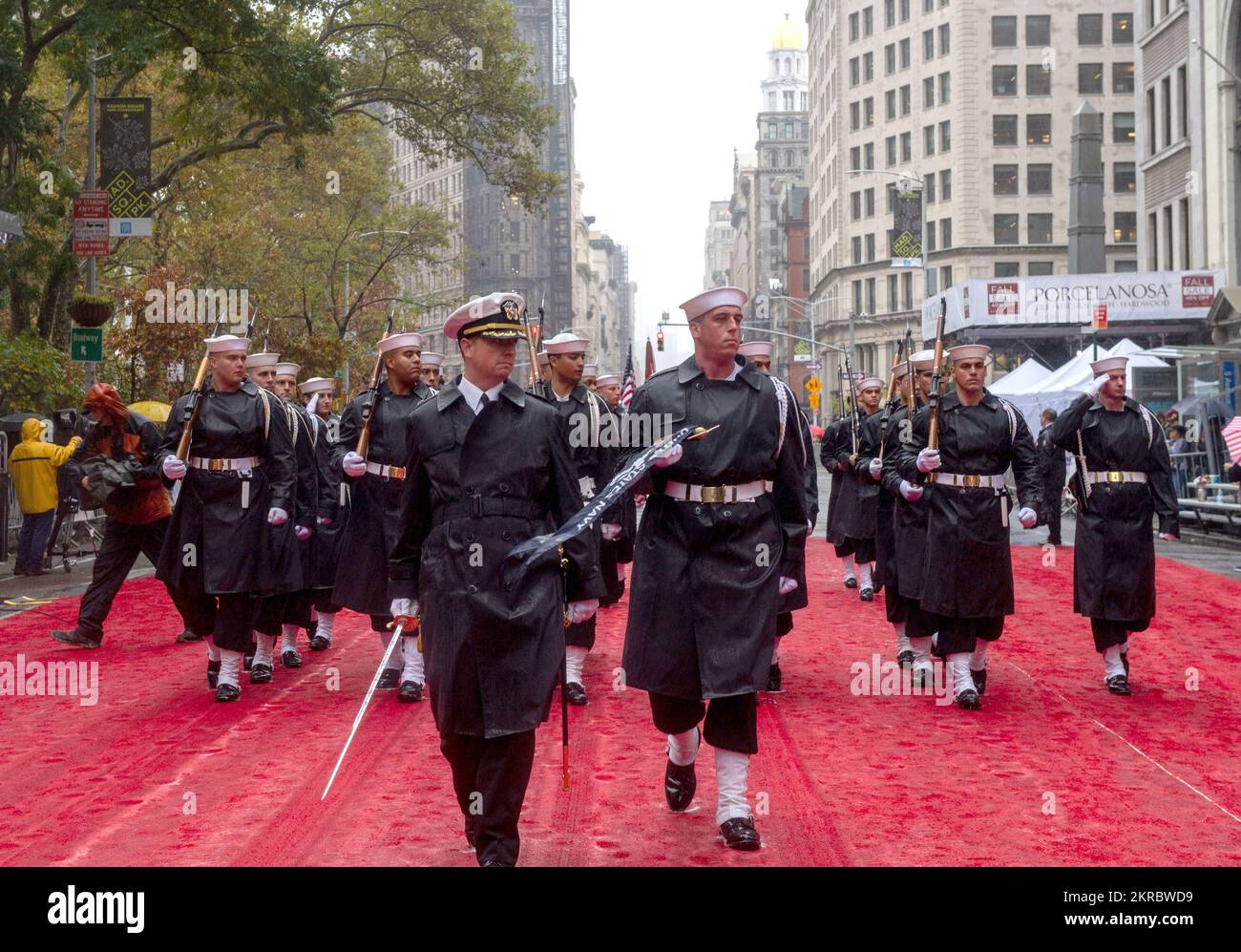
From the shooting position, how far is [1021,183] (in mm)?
81938

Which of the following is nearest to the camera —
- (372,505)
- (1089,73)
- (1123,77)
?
(372,505)

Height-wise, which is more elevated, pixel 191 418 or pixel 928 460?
pixel 191 418

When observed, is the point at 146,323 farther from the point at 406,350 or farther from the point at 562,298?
the point at 562,298

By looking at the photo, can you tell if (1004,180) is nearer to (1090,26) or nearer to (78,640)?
(1090,26)

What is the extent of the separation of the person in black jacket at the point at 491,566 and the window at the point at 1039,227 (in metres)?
80.4

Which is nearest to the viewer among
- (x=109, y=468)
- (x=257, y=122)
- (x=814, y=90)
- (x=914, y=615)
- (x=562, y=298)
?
(x=914, y=615)

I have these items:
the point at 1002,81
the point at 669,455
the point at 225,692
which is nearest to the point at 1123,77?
the point at 1002,81

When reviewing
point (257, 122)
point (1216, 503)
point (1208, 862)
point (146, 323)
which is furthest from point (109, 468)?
point (146, 323)

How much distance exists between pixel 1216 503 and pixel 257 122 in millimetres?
16669

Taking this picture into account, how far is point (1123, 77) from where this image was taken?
80938 millimetres

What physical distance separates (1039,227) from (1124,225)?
436 cm

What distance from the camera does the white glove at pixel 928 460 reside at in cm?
876

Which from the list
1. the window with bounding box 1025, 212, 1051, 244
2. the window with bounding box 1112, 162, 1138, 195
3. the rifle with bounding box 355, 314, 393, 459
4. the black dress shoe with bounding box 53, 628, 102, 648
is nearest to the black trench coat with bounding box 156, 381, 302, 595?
the rifle with bounding box 355, 314, 393, 459

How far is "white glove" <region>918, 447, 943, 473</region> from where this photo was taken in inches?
345
